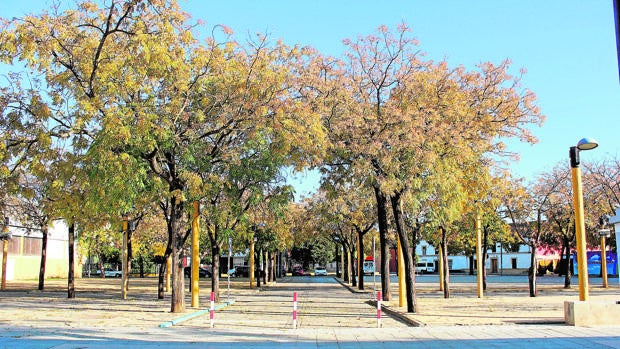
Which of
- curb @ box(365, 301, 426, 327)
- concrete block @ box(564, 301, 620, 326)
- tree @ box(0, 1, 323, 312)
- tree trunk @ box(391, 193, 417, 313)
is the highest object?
tree @ box(0, 1, 323, 312)

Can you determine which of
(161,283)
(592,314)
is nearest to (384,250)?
(161,283)

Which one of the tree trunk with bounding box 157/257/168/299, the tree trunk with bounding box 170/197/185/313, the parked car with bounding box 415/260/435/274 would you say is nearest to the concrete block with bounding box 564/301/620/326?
the tree trunk with bounding box 170/197/185/313

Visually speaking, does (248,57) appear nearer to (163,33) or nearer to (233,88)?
(233,88)

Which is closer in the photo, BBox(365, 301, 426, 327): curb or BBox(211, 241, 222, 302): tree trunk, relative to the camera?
BBox(365, 301, 426, 327): curb

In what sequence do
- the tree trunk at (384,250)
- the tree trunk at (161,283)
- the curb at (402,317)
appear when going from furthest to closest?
the tree trunk at (161,283) → the tree trunk at (384,250) → the curb at (402,317)

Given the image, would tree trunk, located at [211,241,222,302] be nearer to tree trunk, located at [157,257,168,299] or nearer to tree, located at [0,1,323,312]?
tree trunk, located at [157,257,168,299]

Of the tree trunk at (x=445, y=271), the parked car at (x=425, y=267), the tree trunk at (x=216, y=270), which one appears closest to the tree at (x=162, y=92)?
the tree trunk at (x=216, y=270)

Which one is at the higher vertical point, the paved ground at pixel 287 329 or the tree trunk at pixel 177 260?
the tree trunk at pixel 177 260

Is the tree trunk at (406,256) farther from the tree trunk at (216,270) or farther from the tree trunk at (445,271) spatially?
the tree trunk at (216,270)

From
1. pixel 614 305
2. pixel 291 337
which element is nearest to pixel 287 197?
pixel 291 337

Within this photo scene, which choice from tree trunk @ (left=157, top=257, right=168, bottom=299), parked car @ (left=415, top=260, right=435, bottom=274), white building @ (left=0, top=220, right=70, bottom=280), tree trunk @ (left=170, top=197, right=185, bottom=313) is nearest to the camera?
tree trunk @ (left=170, top=197, right=185, bottom=313)

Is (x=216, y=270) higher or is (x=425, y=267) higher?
(x=216, y=270)

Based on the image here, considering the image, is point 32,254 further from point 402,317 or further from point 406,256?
point 402,317

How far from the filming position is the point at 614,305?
50.7 feet
